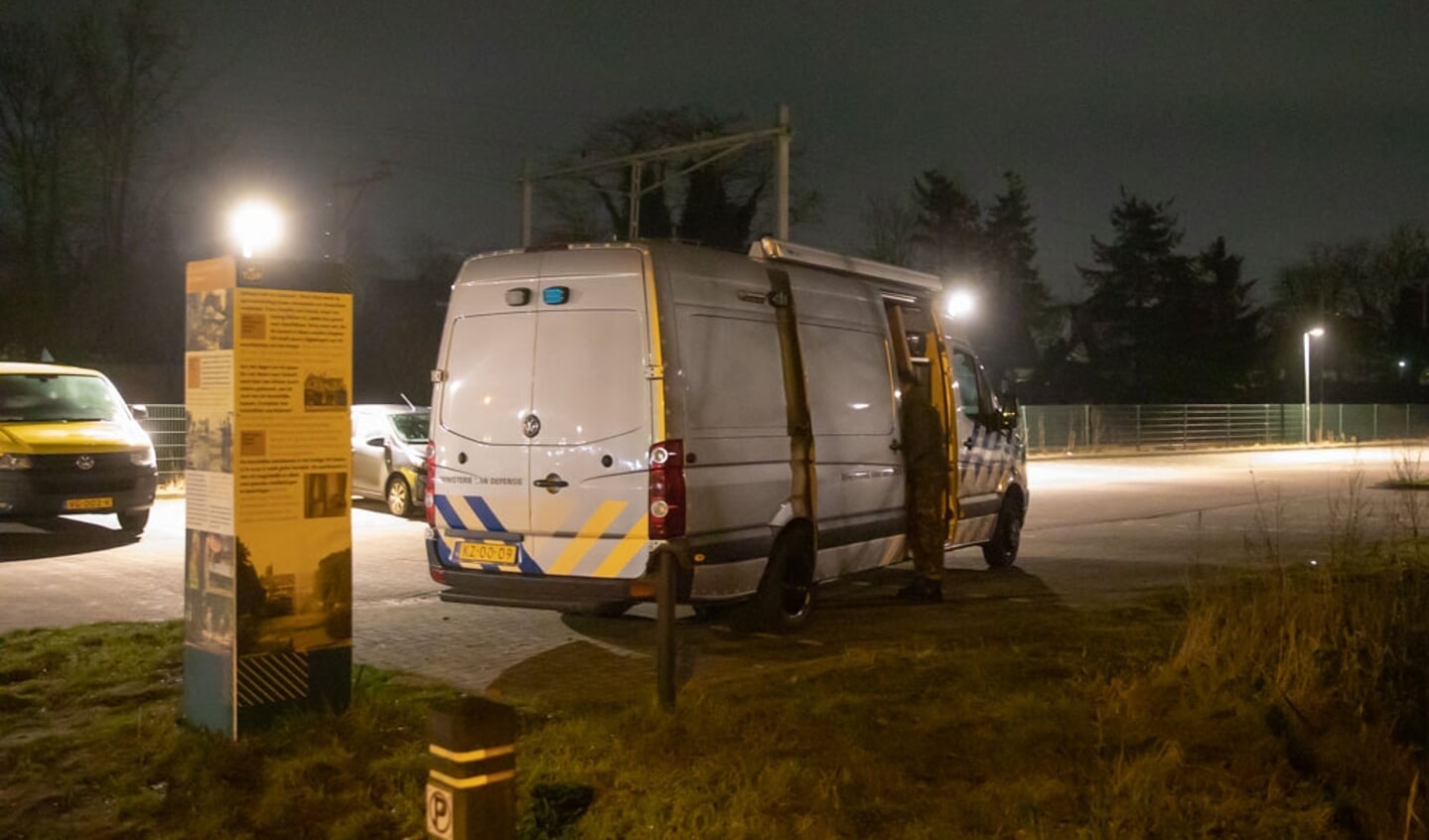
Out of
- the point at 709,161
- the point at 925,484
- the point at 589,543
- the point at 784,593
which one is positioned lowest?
the point at 784,593

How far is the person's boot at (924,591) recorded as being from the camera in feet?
33.8

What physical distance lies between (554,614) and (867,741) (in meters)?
4.32

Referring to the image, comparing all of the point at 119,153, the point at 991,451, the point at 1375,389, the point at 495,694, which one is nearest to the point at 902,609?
the point at 991,451

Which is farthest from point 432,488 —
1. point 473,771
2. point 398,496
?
point 398,496

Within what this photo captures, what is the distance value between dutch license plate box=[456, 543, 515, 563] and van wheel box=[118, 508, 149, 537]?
7.28m

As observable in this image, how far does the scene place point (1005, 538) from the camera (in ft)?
40.8

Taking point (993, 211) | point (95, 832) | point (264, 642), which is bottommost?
point (95, 832)

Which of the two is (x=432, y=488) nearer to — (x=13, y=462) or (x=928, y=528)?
(x=928, y=528)

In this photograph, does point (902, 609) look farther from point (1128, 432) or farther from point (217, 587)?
point (1128, 432)

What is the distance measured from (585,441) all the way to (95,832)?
3.75 metres

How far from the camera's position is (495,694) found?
23.1 ft

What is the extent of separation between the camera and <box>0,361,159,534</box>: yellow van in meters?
12.6

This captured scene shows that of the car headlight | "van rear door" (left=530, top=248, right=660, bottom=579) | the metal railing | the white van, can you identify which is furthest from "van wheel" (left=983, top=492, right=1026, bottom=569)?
the metal railing

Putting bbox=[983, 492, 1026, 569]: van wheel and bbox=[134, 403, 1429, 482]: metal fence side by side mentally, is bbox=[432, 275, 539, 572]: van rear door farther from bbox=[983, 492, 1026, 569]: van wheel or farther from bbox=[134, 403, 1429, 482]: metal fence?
bbox=[134, 403, 1429, 482]: metal fence
